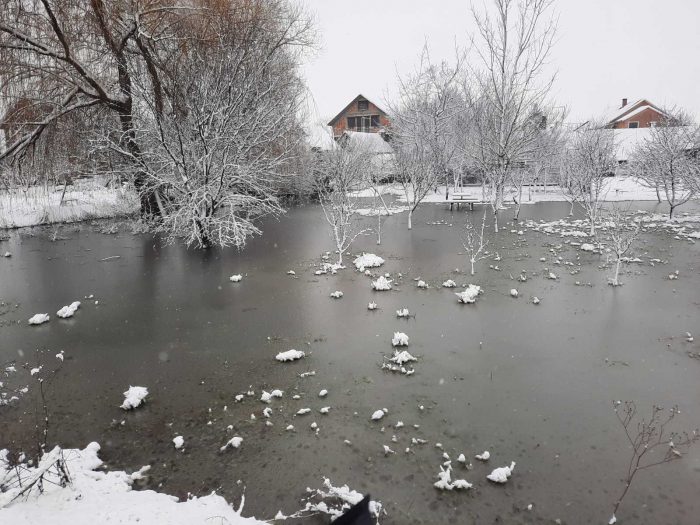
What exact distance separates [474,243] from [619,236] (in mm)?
4333

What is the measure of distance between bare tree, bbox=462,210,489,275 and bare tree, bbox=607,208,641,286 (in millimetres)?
3189

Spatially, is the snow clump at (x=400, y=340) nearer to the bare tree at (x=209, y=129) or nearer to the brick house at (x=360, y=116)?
the bare tree at (x=209, y=129)

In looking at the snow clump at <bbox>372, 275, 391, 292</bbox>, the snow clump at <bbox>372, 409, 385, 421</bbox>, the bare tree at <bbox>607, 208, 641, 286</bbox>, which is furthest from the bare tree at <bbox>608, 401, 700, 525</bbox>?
the bare tree at <bbox>607, 208, 641, 286</bbox>

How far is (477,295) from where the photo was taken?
949 cm

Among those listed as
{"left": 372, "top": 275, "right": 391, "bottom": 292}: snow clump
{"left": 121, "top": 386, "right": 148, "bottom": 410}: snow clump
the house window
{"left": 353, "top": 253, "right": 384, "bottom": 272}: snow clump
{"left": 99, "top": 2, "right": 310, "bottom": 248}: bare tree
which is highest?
the house window

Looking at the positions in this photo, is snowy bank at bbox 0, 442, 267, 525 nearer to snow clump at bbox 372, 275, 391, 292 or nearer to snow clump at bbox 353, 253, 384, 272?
snow clump at bbox 372, 275, 391, 292

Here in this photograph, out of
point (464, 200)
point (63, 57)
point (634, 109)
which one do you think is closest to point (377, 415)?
point (63, 57)

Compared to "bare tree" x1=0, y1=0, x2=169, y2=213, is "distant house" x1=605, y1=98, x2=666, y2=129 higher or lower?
higher

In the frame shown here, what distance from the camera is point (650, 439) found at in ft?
15.6

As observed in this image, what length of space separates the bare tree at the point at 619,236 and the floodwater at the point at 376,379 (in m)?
0.52

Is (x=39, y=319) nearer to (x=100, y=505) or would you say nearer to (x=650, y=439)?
(x=100, y=505)

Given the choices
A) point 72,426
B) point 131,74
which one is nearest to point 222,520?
point 72,426

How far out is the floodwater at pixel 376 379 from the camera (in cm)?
414

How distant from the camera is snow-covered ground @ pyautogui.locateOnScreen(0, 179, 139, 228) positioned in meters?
18.9
